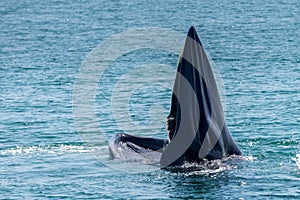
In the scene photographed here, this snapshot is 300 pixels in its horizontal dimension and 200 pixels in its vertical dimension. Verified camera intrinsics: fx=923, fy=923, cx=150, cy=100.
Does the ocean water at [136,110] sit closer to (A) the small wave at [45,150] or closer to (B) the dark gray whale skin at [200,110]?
(A) the small wave at [45,150]

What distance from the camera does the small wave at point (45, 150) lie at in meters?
45.1

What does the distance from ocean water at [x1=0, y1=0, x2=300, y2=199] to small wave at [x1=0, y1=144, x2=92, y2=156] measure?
0.05 m

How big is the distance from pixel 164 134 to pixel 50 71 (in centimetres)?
2892

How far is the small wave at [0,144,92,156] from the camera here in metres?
45.1

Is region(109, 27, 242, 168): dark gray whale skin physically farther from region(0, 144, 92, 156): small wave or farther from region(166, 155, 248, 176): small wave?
region(0, 144, 92, 156): small wave

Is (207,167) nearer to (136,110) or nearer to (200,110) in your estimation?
(200,110)

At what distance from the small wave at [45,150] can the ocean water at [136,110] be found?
50 mm

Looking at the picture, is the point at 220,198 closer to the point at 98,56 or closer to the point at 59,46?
the point at 98,56

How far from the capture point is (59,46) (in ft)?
330

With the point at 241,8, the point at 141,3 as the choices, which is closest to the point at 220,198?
the point at 241,8

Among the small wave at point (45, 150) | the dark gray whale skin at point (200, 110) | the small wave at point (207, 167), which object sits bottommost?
the small wave at point (207, 167)

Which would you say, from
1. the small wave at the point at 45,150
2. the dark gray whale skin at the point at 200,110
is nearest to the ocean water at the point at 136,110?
the small wave at the point at 45,150

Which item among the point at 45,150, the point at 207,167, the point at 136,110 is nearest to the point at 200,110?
the point at 207,167

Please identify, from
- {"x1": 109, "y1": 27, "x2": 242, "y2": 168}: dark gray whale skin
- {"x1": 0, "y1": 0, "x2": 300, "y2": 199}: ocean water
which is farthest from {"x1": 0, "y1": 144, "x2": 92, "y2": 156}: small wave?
{"x1": 109, "y1": 27, "x2": 242, "y2": 168}: dark gray whale skin
